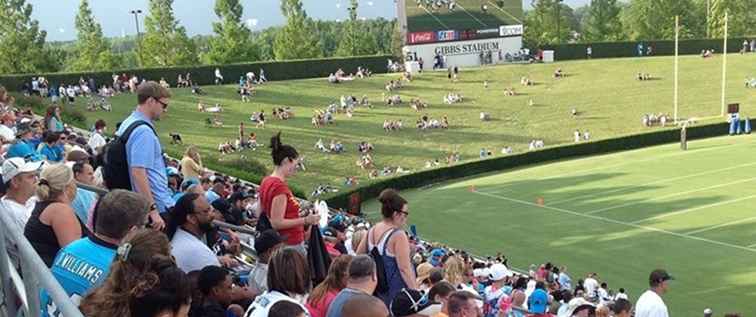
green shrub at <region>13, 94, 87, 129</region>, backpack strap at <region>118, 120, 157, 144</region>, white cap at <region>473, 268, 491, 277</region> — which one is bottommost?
white cap at <region>473, 268, 491, 277</region>

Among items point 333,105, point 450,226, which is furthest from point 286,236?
point 333,105

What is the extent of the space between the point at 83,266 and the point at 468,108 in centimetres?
5306

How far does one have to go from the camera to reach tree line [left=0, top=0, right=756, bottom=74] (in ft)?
203

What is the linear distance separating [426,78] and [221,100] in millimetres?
17625

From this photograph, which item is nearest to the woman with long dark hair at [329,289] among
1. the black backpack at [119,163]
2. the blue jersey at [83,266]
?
the blue jersey at [83,266]

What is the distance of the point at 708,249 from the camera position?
22688 mm

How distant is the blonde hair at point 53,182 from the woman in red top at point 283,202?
6.47 feet

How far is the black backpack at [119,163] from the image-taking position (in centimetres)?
662

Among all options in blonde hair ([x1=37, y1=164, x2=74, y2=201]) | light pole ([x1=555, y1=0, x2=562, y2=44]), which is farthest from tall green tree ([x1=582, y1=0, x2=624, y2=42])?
blonde hair ([x1=37, y1=164, x2=74, y2=201])

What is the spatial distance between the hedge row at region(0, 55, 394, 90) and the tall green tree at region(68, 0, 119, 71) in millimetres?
11679

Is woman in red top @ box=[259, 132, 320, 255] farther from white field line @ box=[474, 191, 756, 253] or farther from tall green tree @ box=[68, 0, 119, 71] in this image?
tall green tree @ box=[68, 0, 119, 71]

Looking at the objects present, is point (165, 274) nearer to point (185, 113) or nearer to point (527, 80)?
point (185, 113)

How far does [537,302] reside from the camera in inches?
500

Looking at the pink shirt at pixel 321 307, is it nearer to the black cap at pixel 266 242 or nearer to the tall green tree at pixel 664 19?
the black cap at pixel 266 242
